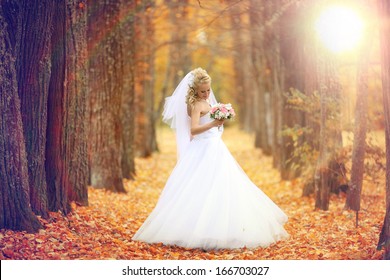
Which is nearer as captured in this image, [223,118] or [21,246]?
[21,246]

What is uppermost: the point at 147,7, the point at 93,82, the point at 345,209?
the point at 147,7

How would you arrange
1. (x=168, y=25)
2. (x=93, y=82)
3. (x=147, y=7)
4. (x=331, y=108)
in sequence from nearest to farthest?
(x=331, y=108), (x=93, y=82), (x=147, y=7), (x=168, y=25)

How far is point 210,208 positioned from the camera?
859 cm

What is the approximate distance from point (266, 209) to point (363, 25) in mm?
4969

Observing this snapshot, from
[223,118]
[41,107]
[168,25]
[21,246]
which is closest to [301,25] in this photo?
[223,118]

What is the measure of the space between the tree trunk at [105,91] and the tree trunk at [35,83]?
508 centimetres

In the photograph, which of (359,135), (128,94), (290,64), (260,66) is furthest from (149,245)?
(260,66)

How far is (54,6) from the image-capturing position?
8.95 m

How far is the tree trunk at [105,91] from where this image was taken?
13875 mm

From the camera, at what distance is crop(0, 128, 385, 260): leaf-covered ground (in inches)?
318

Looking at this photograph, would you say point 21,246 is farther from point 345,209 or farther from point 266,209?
point 345,209

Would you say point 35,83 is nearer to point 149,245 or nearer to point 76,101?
point 76,101

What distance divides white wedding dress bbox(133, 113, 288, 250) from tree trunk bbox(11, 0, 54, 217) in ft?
5.48

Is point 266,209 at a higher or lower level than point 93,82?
lower
